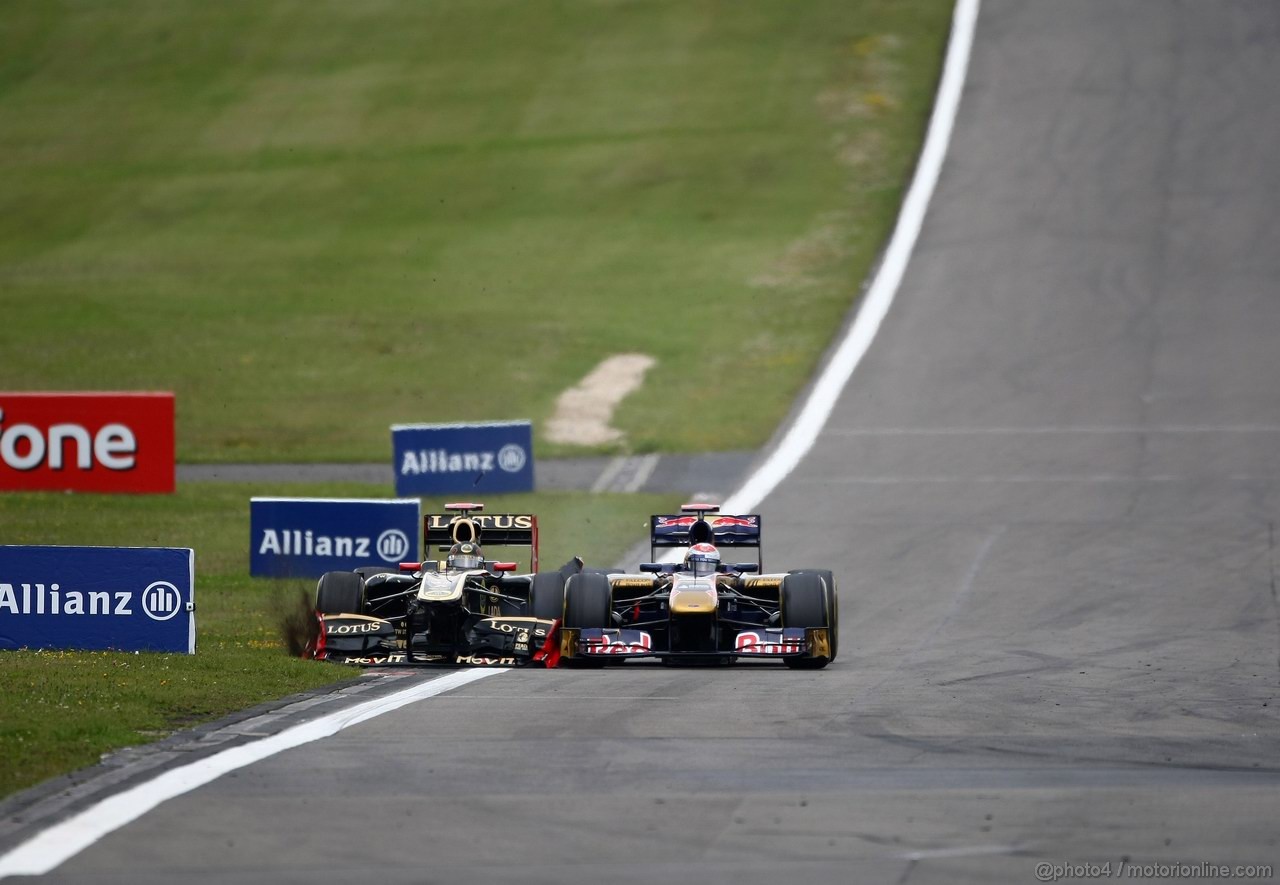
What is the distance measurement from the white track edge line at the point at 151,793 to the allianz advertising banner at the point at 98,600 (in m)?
3.30

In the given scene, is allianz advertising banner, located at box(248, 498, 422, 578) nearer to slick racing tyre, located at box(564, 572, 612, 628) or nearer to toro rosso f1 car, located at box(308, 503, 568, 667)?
toro rosso f1 car, located at box(308, 503, 568, 667)

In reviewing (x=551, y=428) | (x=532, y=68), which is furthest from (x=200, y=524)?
(x=532, y=68)

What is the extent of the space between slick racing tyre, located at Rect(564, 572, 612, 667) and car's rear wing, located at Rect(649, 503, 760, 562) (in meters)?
1.17

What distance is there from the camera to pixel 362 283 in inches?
2105

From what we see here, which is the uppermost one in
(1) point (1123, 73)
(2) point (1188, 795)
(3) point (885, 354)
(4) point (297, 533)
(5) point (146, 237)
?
(1) point (1123, 73)

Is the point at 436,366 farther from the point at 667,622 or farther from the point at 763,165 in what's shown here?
the point at 667,622

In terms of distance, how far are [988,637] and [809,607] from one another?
12.0ft

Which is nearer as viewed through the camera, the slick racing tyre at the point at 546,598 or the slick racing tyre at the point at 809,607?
the slick racing tyre at the point at 809,607

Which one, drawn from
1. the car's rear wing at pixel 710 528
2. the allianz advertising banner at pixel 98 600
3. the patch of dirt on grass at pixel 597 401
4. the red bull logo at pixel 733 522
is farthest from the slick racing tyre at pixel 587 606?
the patch of dirt on grass at pixel 597 401

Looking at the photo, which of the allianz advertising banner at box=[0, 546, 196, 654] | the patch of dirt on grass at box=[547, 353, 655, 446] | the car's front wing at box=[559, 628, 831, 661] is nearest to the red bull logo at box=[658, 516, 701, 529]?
the car's front wing at box=[559, 628, 831, 661]

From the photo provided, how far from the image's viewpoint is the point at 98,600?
1914cm

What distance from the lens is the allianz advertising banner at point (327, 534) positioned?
26688 millimetres

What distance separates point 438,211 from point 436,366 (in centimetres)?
1482

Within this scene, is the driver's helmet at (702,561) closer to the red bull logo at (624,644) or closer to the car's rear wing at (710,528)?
the car's rear wing at (710,528)
